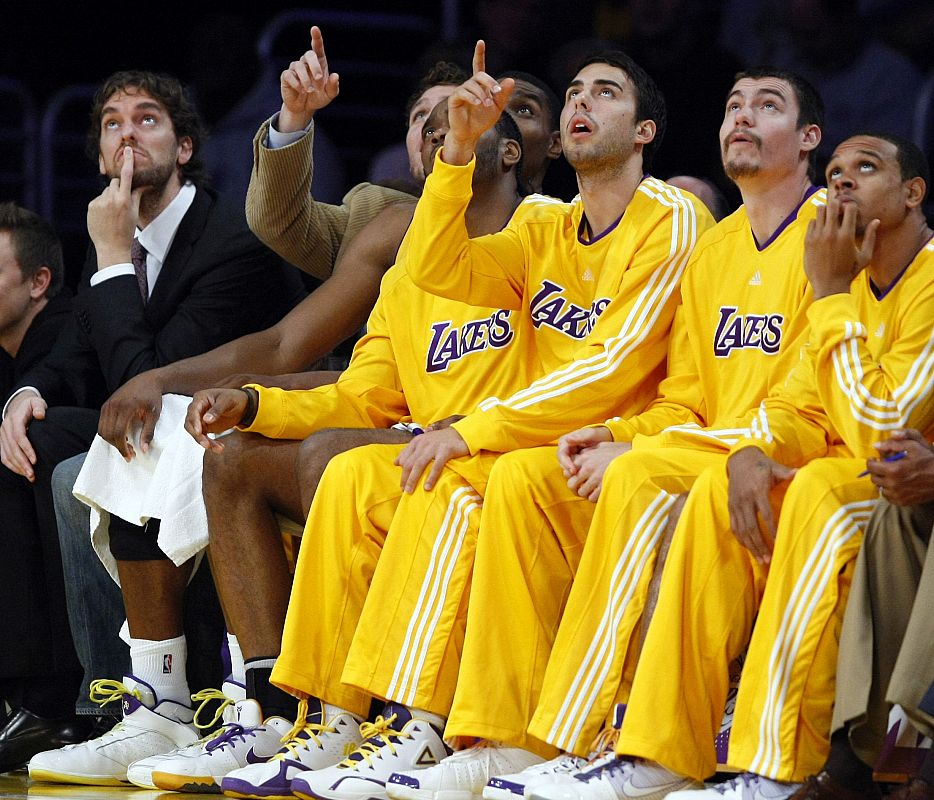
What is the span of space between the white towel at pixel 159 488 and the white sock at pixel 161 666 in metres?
0.23

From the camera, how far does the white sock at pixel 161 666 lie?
3.73 meters

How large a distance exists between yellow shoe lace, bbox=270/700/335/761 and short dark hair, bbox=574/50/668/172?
1.43 m

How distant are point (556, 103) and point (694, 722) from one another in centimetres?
200

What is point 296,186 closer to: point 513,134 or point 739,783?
point 513,134

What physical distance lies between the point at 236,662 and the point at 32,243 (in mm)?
1608

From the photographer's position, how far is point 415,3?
707 cm

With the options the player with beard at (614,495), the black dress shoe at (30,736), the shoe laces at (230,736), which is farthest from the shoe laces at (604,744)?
the black dress shoe at (30,736)

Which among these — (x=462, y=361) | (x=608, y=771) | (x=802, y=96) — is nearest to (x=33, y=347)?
(x=462, y=361)

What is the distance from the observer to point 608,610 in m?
2.92

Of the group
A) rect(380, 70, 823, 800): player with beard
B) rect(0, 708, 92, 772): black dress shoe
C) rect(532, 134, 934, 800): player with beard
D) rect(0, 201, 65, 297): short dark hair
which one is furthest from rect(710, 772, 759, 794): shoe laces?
rect(0, 201, 65, 297): short dark hair

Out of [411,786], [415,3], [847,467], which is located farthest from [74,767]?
[415,3]

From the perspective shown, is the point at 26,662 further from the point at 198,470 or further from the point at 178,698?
the point at 198,470

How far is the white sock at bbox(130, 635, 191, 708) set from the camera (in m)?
3.73

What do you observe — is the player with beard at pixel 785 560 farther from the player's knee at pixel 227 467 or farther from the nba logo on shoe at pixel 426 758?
the player's knee at pixel 227 467
